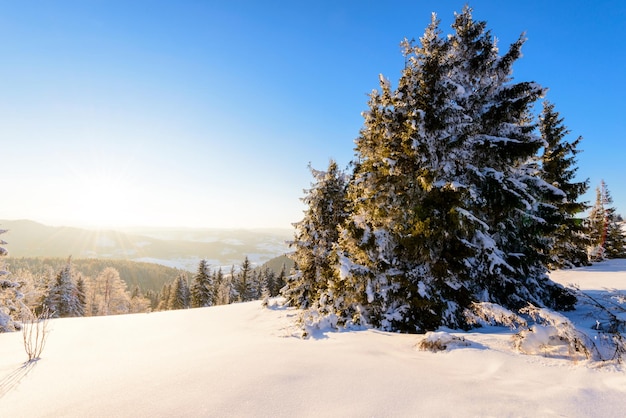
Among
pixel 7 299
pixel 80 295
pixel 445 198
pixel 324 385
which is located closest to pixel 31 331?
pixel 324 385

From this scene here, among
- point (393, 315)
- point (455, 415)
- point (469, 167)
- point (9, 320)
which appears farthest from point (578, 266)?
point (9, 320)

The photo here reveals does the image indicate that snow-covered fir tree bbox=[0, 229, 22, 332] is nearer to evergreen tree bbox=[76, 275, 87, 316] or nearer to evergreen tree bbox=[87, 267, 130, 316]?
evergreen tree bbox=[76, 275, 87, 316]

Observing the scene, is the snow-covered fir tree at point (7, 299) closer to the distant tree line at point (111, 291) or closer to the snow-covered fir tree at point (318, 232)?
the distant tree line at point (111, 291)

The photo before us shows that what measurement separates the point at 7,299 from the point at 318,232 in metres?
19.9

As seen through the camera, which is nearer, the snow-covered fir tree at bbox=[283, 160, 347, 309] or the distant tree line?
the snow-covered fir tree at bbox=[283, 160, 347, 309]

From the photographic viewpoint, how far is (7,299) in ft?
57.8

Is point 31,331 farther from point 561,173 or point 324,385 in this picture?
point 561,173

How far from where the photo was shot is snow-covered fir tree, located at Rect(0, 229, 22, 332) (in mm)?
15506

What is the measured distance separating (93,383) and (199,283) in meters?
46.7

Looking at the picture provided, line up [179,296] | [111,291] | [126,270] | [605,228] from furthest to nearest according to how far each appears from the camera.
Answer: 1. [126,270]
2. [179,296]
3. [111,291]
4. [605,228]

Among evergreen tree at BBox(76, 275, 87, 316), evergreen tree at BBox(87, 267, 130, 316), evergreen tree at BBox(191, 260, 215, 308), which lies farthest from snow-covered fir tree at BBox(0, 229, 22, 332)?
evergreen tree at BBox(87, 267, 130, 316)

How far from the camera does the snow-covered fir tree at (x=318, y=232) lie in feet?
50.4

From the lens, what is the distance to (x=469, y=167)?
30.7 feet

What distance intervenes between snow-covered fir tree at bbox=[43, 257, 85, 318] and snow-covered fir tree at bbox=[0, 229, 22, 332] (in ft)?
87.3
